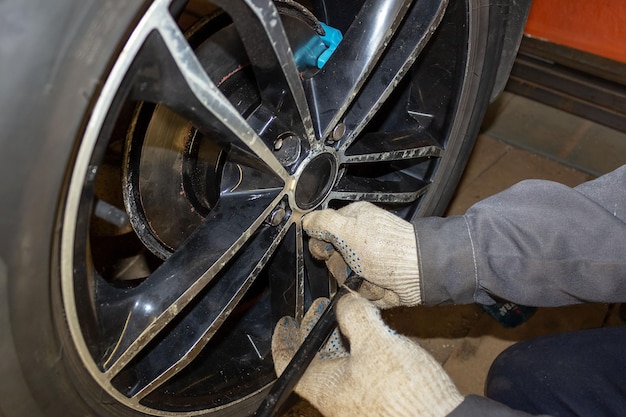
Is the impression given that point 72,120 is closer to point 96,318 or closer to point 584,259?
point 96,318

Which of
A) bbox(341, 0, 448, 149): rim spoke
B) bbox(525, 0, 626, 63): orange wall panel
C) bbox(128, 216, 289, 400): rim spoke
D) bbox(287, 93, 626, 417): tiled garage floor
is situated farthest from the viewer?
bbox(287, 93, 626, 417): tiled garage floor

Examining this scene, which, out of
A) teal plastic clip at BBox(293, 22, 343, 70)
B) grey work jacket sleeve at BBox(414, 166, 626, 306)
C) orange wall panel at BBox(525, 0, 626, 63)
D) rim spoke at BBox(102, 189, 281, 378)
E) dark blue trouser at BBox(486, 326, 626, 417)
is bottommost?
dark blue trouser at BBox(486, 326, 626, 417)

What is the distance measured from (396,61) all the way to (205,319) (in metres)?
0.60

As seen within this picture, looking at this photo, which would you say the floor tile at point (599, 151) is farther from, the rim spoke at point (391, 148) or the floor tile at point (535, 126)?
the rim spoke at point (391, 148)

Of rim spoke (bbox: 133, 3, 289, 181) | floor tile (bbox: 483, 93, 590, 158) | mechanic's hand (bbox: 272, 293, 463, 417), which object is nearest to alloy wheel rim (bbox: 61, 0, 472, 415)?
rim spoke (bbox: 133, 3, 289, 181)

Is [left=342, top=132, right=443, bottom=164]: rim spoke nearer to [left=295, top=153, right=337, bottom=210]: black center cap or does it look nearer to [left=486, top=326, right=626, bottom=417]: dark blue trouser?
[left=295, top=153, right=337, bottom=210]: black center cap

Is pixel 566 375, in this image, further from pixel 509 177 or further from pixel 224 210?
pixel 509 177

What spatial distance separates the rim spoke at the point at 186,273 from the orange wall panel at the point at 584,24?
1027 mm

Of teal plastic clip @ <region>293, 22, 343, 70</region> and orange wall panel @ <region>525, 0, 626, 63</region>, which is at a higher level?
teal plastic clip @ <region>293, 22, 343, 70</region>

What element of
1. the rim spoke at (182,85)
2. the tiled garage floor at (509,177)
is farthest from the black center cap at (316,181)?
the tiled garage floor at (509,177)

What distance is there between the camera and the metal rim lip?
1095mm

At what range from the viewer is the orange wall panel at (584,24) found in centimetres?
154

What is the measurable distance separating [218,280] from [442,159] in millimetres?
608

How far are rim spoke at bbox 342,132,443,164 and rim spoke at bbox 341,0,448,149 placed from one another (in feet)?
0.15
